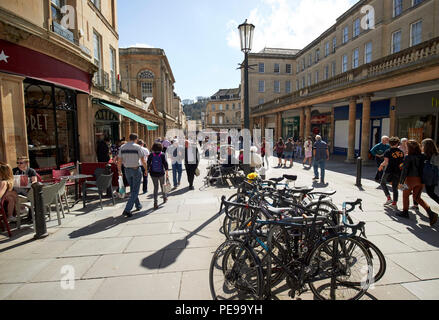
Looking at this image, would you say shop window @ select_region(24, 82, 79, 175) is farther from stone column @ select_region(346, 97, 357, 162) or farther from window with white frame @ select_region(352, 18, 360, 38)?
window with white frame @ select_region(352, 18, 360, 38)

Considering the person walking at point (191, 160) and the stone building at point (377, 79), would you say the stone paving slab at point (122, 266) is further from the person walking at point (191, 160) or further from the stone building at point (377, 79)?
the stone building at point (377, 79)

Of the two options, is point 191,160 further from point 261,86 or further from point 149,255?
point 261,86

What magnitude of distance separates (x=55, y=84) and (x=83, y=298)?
7.23m

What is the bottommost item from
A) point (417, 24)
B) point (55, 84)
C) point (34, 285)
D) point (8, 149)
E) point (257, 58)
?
point (34, 285)

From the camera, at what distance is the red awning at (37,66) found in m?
5.95

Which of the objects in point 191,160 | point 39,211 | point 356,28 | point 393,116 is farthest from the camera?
point 356,28

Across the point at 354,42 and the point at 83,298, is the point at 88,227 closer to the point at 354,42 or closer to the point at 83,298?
the point at 83,298

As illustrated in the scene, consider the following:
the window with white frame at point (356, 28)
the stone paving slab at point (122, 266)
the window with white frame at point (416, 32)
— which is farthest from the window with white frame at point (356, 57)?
the stone paving slab at point (122, 266)

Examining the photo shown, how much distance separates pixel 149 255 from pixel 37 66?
6336 millimetres

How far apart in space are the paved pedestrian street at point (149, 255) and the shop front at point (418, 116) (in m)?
10.3

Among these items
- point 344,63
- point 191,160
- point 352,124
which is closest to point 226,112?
point 344,63

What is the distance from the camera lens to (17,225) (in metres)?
5.30

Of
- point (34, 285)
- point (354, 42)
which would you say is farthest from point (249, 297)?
point (354, 42)

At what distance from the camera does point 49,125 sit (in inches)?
329
